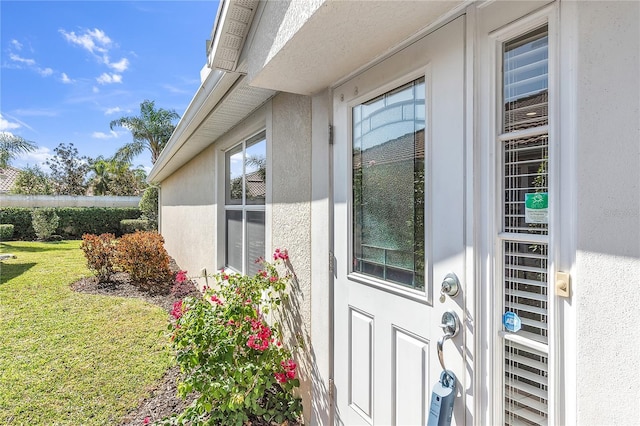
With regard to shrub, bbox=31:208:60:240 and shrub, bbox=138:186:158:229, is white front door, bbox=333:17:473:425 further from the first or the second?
shrub, bbox=31:208:60:240

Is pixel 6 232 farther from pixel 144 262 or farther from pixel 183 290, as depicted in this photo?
pixel 183 290

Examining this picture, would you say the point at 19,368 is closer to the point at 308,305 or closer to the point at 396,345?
the point at 308,305

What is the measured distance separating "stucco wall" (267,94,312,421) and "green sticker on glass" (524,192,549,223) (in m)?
1.97

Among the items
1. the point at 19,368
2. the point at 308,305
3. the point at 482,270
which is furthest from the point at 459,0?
the point at 19,368

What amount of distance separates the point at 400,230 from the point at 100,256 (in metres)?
9.47

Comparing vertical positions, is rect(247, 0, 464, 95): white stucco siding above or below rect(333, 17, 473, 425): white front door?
above

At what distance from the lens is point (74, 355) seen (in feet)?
16.0

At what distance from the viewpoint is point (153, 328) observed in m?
5.93

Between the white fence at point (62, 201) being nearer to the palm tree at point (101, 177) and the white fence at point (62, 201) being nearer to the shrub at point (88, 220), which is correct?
the shrub at point (88, 220)

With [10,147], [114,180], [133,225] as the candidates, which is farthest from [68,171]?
[10,147]

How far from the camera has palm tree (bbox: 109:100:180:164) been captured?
2638cm

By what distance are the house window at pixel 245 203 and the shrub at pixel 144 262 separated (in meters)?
3.75

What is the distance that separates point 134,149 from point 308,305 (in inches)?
1152

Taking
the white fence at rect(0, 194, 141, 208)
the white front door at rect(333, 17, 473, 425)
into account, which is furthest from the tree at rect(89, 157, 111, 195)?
the white front door at rect(333, 17, 473, 425)
